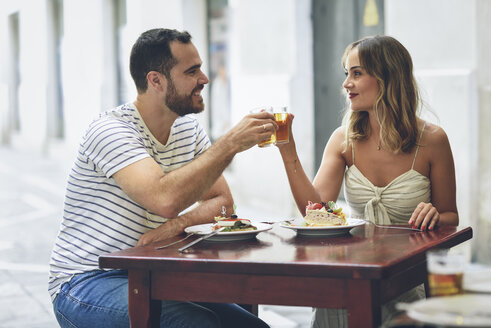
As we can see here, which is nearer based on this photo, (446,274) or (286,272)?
(446,274)

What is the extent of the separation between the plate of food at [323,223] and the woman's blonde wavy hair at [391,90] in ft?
2.56

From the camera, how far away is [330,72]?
8.53 meters

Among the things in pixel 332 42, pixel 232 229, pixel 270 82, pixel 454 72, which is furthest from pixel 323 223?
pixel 270 82

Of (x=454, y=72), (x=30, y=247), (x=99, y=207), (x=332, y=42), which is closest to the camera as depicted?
(x=99, y=207)

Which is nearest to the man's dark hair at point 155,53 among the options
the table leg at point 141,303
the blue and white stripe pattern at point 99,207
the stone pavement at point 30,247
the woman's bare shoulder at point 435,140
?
the blue and white stripe pattern at point 99,207

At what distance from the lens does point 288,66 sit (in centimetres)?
898

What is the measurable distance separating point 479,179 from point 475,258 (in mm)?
620

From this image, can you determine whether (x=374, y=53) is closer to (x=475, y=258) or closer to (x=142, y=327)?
(x=142, y=327)

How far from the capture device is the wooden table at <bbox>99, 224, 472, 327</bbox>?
2.28 meters

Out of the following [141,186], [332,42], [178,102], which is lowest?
[141,186]

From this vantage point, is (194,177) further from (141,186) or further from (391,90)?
(391,90)

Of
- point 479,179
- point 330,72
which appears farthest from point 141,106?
point 330,72

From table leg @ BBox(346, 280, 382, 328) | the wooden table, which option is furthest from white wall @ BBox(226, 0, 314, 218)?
table leg @ BBox(346, 280, 382, 328)

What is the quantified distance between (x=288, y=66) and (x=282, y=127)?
5843 millimetres
